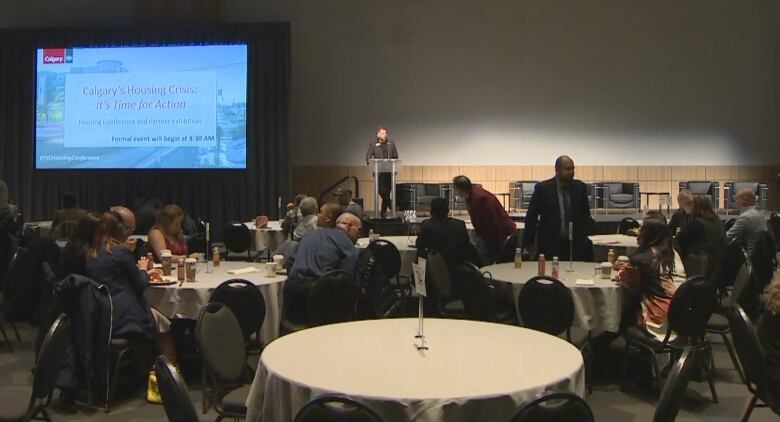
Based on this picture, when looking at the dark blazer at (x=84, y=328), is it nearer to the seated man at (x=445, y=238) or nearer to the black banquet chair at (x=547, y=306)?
the black banquet chair at (x=547, y=306)

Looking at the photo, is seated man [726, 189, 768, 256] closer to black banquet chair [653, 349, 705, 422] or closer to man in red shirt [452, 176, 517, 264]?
man in red shirt [452, 176, 517, 264]

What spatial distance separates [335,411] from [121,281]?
8.91 ft

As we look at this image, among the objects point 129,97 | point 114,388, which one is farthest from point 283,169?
point 114,388

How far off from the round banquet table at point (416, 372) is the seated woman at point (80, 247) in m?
2.00

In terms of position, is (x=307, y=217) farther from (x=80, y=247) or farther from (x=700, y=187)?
(x=700, y=187)

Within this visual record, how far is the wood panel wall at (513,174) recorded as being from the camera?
1507 centimetres

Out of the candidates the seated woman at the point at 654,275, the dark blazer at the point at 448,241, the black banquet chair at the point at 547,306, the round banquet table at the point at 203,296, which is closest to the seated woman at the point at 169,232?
the round banquet table at the point at 203,296

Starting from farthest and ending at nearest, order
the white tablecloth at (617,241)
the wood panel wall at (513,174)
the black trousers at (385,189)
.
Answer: the wood panel wall at (513,174) < the black trousers at (385,189) < the white tablecloth at (617,241)

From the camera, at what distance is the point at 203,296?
517 cm

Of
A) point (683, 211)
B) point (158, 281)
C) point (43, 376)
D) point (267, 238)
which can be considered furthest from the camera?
point (267, 238)

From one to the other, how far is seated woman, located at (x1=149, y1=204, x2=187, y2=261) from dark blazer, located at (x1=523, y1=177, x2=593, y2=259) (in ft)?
10.0

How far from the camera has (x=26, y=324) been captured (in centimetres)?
770

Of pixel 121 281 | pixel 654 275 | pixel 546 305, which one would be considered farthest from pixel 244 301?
pixel 654 275

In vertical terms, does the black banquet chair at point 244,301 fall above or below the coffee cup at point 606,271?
below
